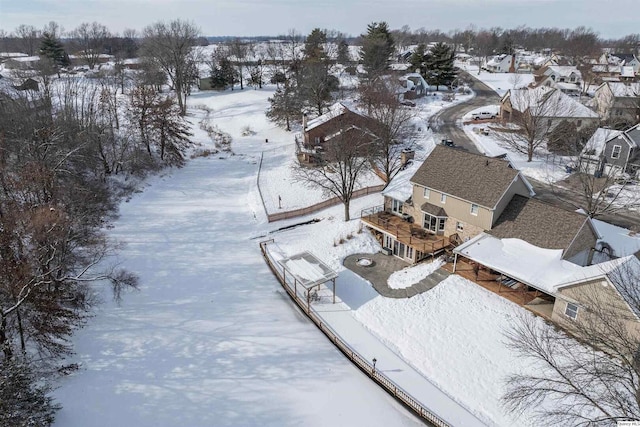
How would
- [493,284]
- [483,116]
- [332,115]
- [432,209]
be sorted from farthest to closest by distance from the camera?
1. [483,116]
2. [332,115]
3. [432,209]
4. [493,284]

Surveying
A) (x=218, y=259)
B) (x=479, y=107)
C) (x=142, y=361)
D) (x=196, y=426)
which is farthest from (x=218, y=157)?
(x=479, y=107)

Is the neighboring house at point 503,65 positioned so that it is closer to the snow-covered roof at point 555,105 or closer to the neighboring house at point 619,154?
the snow-covered roof at point 555,105

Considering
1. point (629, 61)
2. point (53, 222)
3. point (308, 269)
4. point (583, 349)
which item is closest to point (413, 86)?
point (308, 269)

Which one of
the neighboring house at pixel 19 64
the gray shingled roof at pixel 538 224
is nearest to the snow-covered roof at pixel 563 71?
the gray shingled roof at pixel 538 224

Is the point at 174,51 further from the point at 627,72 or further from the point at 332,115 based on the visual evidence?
the point at 627,72

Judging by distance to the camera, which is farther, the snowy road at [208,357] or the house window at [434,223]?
the house window at [434,223]

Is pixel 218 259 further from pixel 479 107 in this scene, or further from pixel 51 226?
pixel 479 107
